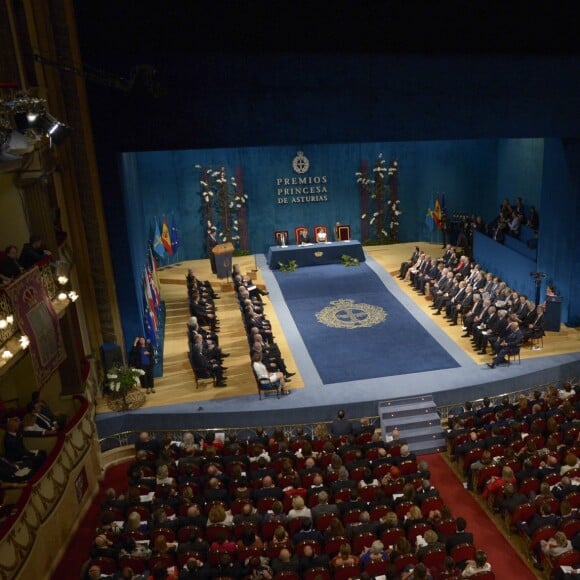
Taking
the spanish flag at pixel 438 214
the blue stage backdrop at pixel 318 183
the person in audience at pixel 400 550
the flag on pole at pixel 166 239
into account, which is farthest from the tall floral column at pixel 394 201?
the person in audience at pixel 400 550

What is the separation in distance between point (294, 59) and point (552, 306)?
9274 millimetres

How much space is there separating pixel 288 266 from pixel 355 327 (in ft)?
21.4

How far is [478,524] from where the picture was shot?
407 inches

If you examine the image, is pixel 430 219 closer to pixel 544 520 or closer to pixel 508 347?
pixel 508 347

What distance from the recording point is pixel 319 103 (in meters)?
15.7

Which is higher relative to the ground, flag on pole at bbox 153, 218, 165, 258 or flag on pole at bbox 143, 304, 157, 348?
flag on pole at bbox 153, 218, 165, 258

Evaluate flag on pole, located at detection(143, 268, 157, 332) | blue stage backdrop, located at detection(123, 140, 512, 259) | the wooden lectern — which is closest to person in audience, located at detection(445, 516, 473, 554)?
flag on pole, located at detection(143, 268, 157, 332)

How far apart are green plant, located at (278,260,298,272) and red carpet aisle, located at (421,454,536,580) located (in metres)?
12.3

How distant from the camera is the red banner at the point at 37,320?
31.1ft

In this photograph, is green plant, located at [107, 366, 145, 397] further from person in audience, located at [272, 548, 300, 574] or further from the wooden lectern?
the wooden lectern

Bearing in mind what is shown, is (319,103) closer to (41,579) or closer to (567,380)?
(567,380)

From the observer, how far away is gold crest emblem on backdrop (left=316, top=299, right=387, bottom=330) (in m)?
18.4

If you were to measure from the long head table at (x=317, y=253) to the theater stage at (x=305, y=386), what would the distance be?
6169 mm

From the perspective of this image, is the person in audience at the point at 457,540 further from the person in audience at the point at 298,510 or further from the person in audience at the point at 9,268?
the person in audience at the point at 9,268
